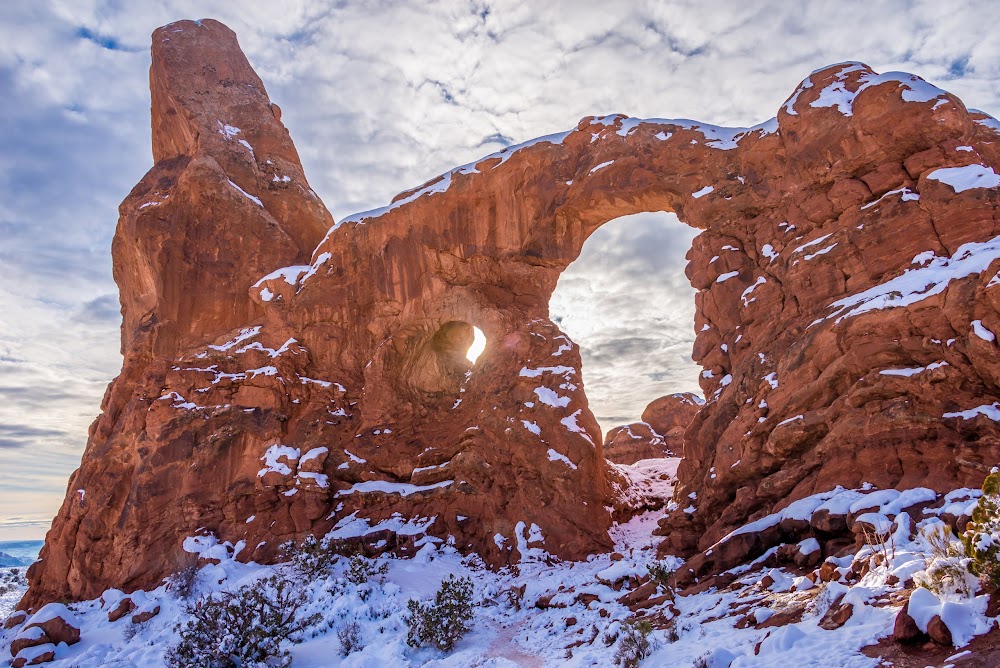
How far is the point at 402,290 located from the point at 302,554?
13544mm

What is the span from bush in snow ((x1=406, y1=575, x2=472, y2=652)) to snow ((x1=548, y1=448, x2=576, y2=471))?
332 inches

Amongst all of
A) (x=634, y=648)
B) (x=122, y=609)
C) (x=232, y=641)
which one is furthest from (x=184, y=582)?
(x=634, y=648)

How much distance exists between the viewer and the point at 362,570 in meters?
20.3

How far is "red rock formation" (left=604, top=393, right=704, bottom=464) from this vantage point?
41.6 m

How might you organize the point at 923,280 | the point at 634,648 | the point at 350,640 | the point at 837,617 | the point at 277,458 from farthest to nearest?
the point at 277,458 → the point at 923,280 → the point at 350,640 → the point at 634,648 → the point at 837,617

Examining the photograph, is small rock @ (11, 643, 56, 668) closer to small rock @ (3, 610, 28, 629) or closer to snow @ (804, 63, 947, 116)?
small rock @ (3, 610, 28, 629)

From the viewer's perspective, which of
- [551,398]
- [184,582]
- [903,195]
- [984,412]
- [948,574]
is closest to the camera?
[948,574]

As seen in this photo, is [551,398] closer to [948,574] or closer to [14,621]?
[948,574]

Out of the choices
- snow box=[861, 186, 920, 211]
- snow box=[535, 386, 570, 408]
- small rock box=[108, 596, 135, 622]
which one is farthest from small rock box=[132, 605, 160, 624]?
Result: snow box=[861, 186, 920, 211]

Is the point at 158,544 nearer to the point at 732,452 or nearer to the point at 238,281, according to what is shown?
the point at 238,281

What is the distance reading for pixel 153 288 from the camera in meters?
32.7

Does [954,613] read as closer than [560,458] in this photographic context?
Yes

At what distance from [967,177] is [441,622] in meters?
18.5

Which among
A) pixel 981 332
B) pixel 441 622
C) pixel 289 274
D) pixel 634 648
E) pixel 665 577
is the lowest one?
pixel 441 622
